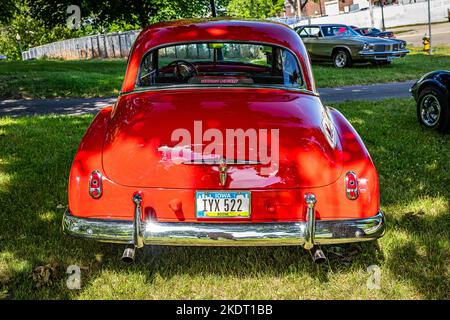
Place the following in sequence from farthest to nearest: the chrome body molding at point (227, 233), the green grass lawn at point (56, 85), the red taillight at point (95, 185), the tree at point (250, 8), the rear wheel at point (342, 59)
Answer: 1. the tree at point (250, 8)
2. the rear wheel at point (342, 59)
3. the green grass lawn at point (56, 85)
4. the red taillight at point (95, 185)
5. the chrome body molding at point (227, 233)

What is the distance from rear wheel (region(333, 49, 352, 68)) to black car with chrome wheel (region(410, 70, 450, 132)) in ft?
35.5

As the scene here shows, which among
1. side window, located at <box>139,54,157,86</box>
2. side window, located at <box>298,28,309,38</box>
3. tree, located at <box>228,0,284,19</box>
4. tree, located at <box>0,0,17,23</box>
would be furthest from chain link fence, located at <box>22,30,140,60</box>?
side window, located at <box>139,54,157,86</box>

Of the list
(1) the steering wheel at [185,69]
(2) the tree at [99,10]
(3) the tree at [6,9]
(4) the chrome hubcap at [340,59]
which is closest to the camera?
(1) the steering wheel at [185,69]

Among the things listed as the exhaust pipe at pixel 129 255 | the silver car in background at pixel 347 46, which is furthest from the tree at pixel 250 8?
the exhaust pipe at pixel 129 255

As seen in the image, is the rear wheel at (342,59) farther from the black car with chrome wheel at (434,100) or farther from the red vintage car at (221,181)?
the red vintage car at (221,181)

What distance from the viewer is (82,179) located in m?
3.23

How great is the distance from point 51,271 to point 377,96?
380 inches

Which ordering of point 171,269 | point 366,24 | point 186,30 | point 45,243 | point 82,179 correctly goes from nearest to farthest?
1. point 82,179
2. point 171,269
3. point 45,243
4. point 186,30
5. point 366,24

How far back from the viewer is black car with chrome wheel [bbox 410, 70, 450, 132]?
701 cm

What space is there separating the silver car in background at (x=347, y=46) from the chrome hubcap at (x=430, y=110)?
34.9 ft

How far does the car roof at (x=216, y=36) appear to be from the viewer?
4.27 m

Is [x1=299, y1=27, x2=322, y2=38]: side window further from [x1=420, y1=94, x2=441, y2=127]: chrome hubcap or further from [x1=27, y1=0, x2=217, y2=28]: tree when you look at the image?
[x1=420, y1=94, x2=441, y2=127]: chrome hubcap
